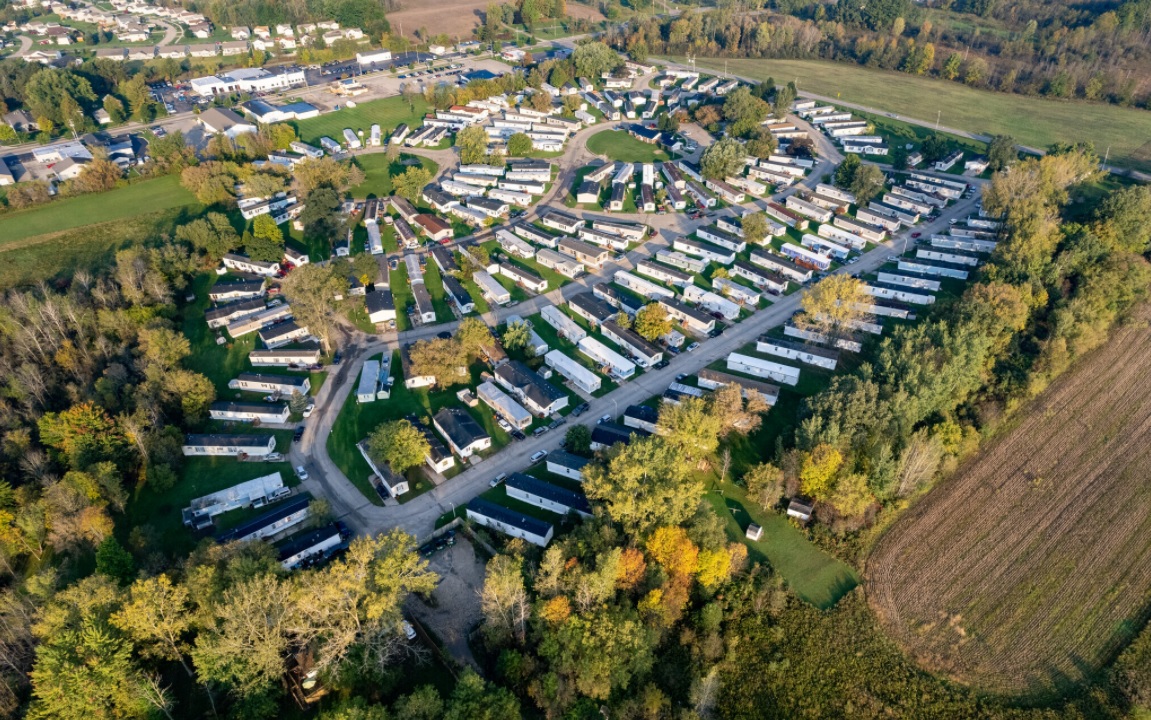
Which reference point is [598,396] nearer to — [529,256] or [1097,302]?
[529,256]

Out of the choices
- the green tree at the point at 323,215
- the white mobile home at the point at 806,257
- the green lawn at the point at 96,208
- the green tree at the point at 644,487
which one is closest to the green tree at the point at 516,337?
the green tree at the point at 644,487

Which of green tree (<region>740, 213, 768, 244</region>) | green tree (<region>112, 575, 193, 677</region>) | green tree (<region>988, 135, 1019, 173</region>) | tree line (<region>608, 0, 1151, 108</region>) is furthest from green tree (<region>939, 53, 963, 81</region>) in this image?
green tree (<region>112, 575, 193, 677</region>)

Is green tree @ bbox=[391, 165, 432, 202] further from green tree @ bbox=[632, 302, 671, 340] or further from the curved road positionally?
green tree @ bbox=[632, 302, 671, 340]

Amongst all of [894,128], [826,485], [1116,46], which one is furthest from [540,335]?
[1116,46]

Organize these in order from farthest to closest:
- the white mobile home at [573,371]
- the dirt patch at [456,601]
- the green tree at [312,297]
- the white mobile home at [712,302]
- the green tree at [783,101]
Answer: the green tree at [783,101] < the white mobile home at [712,302] < the green tree at [312,297] < the white mobile home at [573,371] < the dirt patch at [456,601]

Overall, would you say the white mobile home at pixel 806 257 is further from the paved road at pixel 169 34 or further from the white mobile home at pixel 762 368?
the paved road at pixel 169 34

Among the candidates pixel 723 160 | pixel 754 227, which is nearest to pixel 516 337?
pixel 754 227
